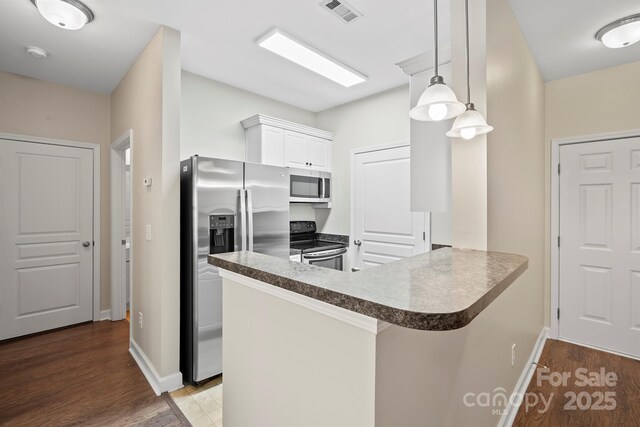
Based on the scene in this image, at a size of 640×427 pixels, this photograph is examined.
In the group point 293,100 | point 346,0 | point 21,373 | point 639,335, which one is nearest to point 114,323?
point 21,373

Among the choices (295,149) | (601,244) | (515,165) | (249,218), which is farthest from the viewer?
(295,149)

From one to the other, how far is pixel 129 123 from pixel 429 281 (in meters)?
3.24

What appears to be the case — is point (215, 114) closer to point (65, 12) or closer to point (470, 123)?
point (65, 12)

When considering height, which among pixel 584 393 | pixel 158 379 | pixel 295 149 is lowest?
pixel 584 393

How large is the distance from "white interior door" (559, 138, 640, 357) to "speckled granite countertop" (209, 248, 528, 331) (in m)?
2.43

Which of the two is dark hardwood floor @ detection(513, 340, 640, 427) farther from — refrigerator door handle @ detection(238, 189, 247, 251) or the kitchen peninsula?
refrigerator door handle @ detection(238, 189, 247, 251)

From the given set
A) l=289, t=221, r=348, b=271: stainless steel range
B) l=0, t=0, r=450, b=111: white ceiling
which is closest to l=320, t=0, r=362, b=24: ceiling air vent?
l=0, t=0, r=450, b=111: white ceiling

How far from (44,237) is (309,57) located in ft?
11.3

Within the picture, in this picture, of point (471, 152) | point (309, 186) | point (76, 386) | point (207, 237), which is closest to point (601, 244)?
point (471, 152)

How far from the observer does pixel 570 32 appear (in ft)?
7.45

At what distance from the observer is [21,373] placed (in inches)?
99.7

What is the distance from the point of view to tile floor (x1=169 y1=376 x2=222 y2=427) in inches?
78.3

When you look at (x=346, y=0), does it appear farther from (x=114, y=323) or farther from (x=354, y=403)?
(x=114, y=323)

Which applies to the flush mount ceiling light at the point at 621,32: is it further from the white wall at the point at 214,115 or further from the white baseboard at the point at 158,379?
the white baseboard at the point at 158,379
